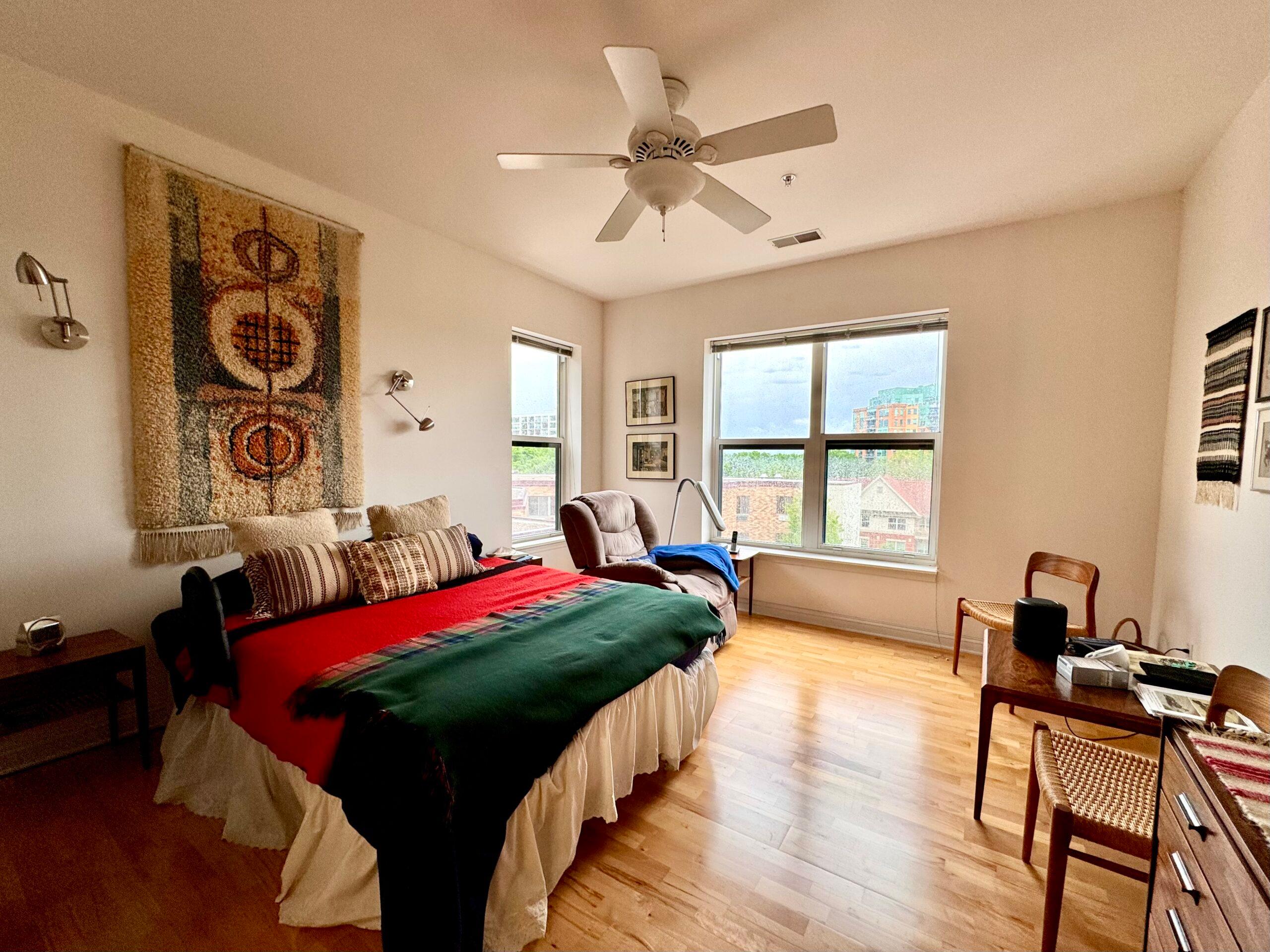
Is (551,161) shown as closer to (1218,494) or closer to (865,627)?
(1218,494)

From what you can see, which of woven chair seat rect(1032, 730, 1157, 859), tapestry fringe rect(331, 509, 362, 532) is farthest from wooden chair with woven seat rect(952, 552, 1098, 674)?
tapestry fringe rect(331, 509, 362, 532)

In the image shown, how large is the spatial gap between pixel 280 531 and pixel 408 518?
570mm

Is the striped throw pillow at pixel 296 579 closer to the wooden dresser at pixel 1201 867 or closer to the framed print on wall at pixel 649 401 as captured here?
the wooden dresser at pixel 1201 867

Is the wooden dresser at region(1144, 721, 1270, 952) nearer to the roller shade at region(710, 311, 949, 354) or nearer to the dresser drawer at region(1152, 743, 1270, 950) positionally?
the dresser drawer at region(1152, 743, 1270, 950)

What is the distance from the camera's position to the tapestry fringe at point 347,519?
9.31 ft

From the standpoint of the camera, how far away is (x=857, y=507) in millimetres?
3742

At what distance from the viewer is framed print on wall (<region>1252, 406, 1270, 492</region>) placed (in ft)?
5.63

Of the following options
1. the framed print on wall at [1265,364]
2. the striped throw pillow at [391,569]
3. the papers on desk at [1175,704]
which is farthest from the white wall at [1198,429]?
the striped throw pillow at [391,569]

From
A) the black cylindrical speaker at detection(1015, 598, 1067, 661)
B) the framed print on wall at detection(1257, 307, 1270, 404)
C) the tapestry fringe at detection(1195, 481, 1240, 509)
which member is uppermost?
the framed print on wall at detection(1257, 307, 1270, 404)

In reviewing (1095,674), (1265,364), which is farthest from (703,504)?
(1265,364)

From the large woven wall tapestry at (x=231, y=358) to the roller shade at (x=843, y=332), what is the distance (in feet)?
9.09

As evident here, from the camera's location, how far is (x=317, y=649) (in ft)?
5.50

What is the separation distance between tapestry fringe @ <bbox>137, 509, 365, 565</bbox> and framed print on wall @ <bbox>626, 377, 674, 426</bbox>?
304 cm

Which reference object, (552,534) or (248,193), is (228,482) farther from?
(552,534)
